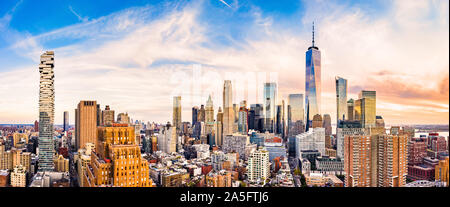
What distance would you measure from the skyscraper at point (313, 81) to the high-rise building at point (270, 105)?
504 mm

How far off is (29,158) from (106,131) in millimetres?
1208

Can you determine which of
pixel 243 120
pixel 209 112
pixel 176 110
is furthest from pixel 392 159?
pixel 176 110

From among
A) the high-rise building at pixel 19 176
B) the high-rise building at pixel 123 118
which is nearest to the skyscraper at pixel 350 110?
the high-rise building at pixel 123 118

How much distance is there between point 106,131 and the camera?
4000 mm

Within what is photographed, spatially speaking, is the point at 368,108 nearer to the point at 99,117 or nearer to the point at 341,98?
the point at 341,98

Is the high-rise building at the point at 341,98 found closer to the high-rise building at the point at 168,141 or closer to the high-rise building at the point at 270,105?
the high-rise building at the point at 270,105

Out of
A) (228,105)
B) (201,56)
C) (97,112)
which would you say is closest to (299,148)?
(228,105)

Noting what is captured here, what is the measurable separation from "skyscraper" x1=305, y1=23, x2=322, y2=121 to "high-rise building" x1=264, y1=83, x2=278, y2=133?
504 millimetres

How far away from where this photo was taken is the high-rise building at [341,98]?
3590mm

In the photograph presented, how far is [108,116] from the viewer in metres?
3.79

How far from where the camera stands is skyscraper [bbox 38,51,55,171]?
10.4ft

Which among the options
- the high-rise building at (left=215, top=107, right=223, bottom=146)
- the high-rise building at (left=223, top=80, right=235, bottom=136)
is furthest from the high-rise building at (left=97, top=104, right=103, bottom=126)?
the high-rise building at (left=215, top=107, right=223, bottom=146)
